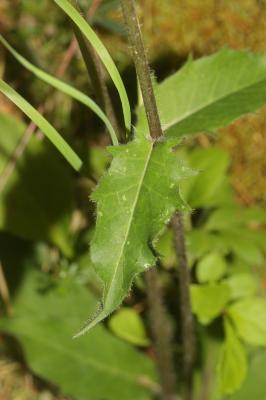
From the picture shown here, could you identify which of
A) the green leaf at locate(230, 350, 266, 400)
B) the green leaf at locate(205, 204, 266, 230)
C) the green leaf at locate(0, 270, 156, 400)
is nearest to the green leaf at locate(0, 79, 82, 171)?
the green leaf at locate(205, 204, 266, 230)

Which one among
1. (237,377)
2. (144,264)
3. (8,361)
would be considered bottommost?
(8,361)

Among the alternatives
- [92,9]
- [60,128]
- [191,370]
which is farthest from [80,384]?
[92,9]

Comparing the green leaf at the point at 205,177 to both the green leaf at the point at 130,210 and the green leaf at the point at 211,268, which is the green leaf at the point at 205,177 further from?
the green leaf at the point at 130,210

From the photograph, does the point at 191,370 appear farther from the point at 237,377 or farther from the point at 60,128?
the point at 60,128

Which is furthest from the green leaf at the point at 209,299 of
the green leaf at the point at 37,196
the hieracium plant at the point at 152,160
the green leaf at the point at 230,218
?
the green leaf at the point at 37,196

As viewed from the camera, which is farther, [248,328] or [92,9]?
[92,9]

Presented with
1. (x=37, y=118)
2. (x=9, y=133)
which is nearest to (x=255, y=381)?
(x=9, y=133)

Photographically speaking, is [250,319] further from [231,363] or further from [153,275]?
[153,275]
